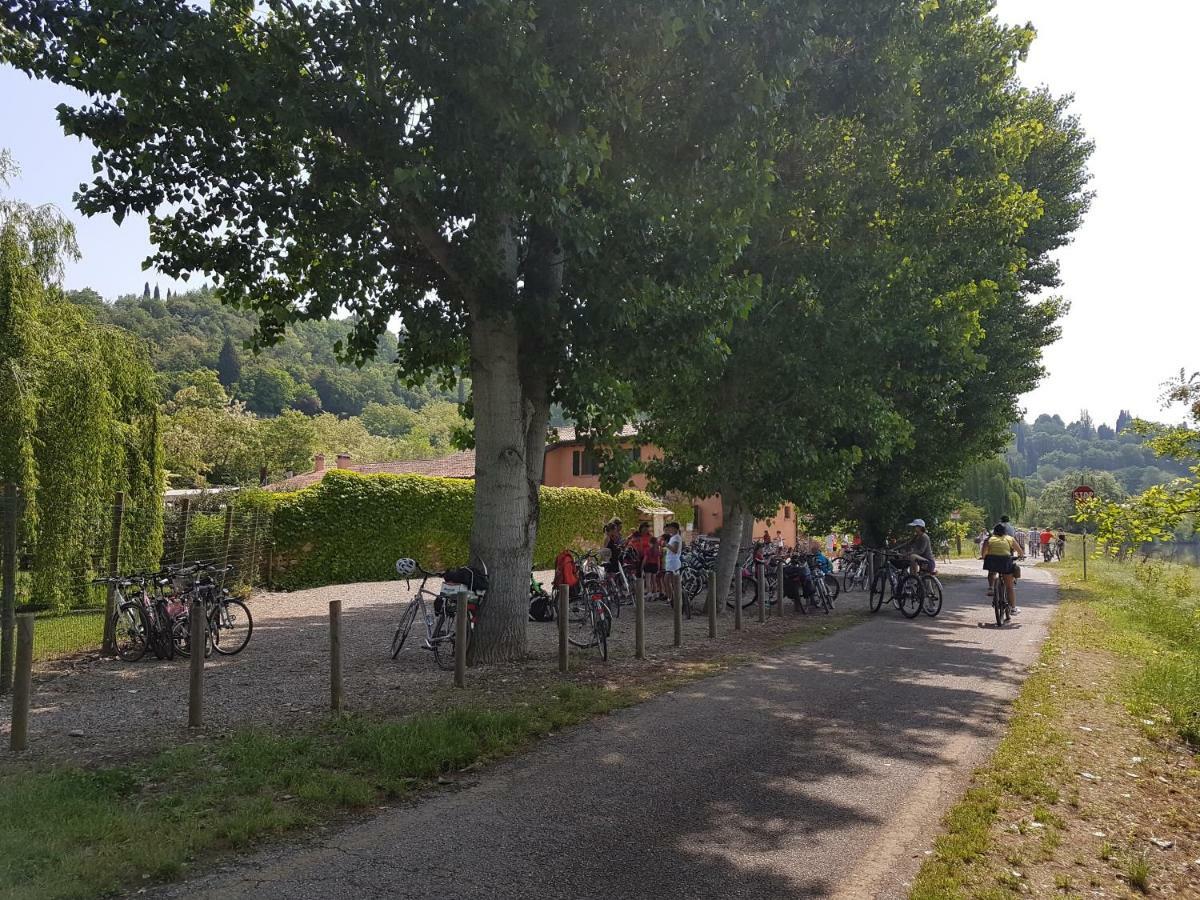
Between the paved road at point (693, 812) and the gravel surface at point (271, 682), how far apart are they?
2209mm

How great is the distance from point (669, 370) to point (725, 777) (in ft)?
19.9

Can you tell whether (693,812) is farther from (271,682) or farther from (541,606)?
(541,606)

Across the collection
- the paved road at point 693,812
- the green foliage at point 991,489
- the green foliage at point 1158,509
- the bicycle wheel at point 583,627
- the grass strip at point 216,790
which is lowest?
the paved road at point 693,812

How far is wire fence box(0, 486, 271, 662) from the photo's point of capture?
440 inches

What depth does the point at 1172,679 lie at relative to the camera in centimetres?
866

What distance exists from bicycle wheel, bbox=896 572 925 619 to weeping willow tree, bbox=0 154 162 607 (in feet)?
42.4

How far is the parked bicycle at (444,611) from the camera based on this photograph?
32.6 ft

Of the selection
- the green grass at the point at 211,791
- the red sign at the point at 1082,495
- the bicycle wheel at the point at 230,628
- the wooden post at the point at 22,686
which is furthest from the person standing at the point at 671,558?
the wooden post at the point at 22,686

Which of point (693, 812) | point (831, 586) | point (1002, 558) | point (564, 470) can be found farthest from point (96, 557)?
point (564, 470)

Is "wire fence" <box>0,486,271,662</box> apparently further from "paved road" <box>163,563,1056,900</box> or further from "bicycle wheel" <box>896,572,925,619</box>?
"bicycle wheel" <box>896,572,925,619</box>

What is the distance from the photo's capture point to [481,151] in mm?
8195

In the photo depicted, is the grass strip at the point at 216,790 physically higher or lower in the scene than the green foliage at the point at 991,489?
lower

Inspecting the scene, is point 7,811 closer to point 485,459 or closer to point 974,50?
point 485,459

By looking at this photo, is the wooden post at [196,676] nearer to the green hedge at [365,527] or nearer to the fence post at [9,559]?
the fence post at [9,559]
